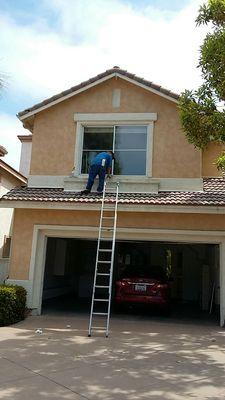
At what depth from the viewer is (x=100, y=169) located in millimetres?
12242

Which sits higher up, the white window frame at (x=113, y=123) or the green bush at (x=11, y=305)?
the white window frame at (x=113, y=123)

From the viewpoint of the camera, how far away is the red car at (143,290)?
12.4 metres

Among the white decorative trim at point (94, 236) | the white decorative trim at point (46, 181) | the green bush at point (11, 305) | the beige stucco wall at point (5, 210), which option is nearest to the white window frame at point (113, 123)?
the white decorative trim at point (46, 181)

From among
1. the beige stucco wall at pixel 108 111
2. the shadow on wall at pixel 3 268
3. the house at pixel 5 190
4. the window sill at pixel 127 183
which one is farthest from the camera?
the house at pixel 5 190

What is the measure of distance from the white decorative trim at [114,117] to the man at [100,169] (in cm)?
142

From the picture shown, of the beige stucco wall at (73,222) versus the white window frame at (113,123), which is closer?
the beige stucco wall at (73,222)

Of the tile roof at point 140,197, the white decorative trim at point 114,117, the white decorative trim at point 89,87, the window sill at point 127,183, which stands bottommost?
the tile roof at point 140,197

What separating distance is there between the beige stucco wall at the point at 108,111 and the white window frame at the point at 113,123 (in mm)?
132

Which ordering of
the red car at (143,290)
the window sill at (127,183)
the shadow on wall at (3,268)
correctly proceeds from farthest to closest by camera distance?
the shadow on wall at (3,268) < the window sill at (127,183) < the red car at (143,290)

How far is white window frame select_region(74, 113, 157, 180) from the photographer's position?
12973 millimetres

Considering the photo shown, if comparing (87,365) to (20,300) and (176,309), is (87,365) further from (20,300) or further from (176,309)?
(176,309)

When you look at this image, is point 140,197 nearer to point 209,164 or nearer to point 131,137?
point 131,137

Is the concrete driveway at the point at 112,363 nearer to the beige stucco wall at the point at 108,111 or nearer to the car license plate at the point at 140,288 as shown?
the car license plate at the point at 140,288

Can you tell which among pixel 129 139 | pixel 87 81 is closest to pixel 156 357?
pixel 129 139
